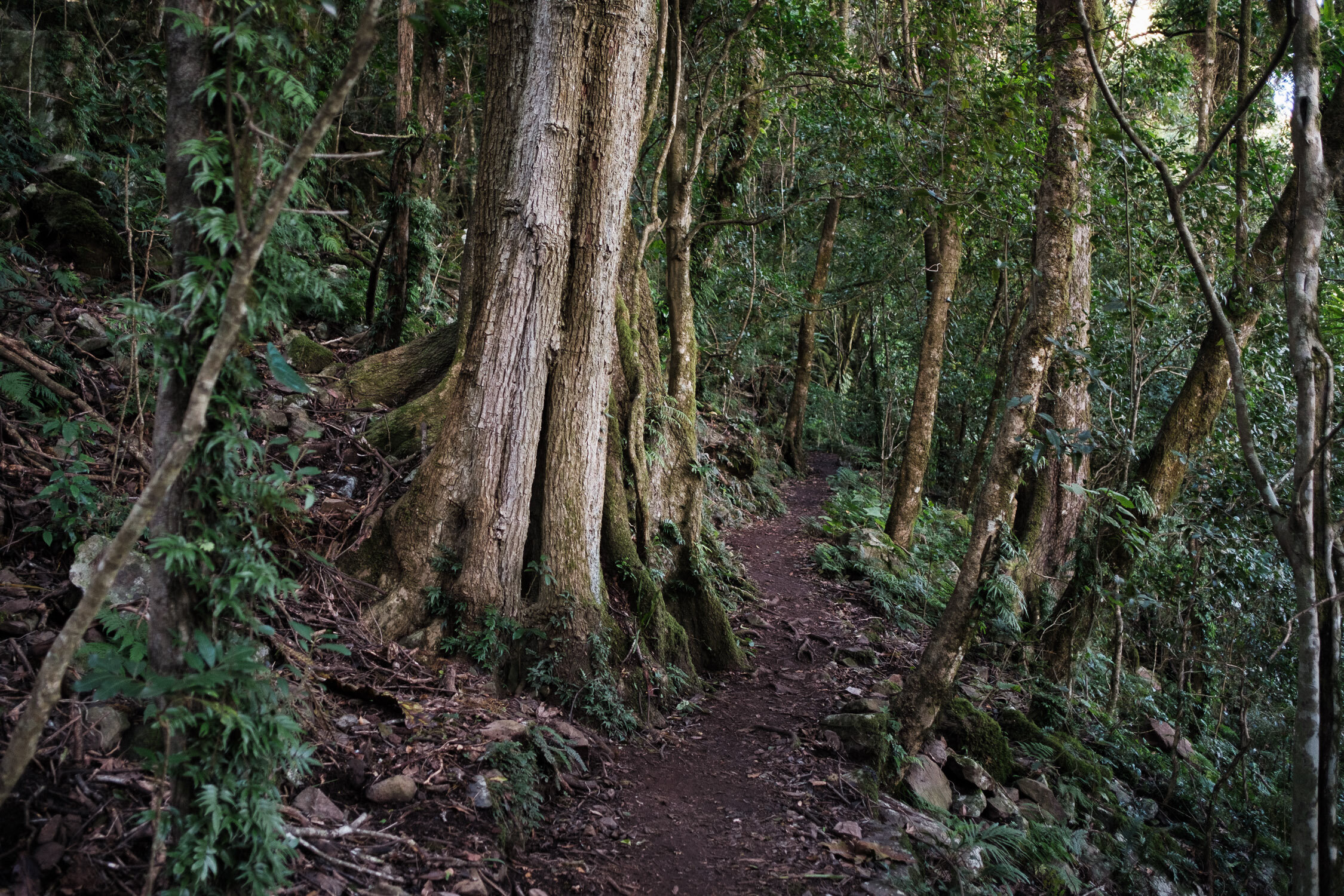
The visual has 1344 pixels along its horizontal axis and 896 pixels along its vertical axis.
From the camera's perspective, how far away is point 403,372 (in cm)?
626

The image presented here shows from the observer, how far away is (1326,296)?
8195mm

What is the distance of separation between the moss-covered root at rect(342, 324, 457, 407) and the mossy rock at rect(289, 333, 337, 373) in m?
0.32

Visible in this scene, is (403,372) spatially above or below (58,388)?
above

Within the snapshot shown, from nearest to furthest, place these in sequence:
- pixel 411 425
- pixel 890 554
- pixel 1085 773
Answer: pixel 411 425, pixel 1085 773, pixel 890 554

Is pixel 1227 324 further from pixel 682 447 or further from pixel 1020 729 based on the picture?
pixel 682 447

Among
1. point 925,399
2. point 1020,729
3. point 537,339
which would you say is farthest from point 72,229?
point 925,399

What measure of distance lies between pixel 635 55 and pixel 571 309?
A: 6.37 feet

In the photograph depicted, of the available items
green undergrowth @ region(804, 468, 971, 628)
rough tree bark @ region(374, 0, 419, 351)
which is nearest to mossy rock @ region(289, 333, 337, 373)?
rough tree bark @ region(374, 0, 419, 351)

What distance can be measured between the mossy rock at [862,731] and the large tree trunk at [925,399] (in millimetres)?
6093

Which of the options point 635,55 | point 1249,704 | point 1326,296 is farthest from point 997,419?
point 635,55

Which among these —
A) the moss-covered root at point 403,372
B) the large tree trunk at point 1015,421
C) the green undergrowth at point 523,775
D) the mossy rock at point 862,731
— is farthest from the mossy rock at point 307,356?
the large tree trunk at point 1015,421

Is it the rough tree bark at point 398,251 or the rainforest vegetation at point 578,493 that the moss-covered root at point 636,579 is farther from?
the rough tree bark at point 398,251

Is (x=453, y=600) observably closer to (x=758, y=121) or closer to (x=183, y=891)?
(x=183, y=891)

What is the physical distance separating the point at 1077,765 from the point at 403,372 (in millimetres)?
6668
